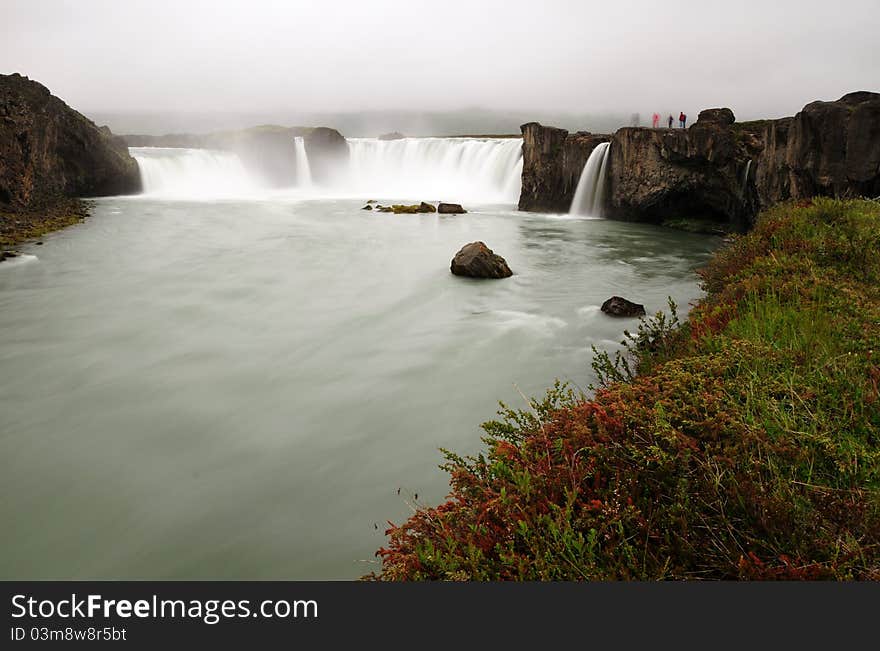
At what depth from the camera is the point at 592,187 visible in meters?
32.0

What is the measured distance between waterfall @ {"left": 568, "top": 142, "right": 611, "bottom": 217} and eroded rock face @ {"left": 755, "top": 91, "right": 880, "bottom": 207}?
42.1ft

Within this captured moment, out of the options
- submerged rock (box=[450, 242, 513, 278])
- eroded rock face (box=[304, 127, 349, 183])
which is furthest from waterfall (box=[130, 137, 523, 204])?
submerged rock (box=[450, 242, 513, 278])

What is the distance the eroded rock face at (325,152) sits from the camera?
62438 mm

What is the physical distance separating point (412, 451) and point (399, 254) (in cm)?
1453

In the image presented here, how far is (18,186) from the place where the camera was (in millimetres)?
26359

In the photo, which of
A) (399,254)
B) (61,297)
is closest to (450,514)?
(61,297)

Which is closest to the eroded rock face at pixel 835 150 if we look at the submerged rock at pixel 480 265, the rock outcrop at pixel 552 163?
the submerged rock at pixel 480 265

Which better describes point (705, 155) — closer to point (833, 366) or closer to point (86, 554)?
point (833, 366)

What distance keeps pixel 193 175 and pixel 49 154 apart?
51.4 feet

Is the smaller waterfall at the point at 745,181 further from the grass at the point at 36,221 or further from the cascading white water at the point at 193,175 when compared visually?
the cascading white water at the point at 193,175

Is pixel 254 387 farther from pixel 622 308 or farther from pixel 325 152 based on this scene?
pixel 325 152

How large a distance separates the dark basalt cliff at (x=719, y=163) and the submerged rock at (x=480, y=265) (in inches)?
398

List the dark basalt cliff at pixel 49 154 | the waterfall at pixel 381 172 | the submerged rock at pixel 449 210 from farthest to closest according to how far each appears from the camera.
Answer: the waterfall at pixel 381 172 → the submerged rock at pixel 449 210 → the dark basalt cliff at pixel 49 154

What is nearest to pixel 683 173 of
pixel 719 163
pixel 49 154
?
pixel 719 163
